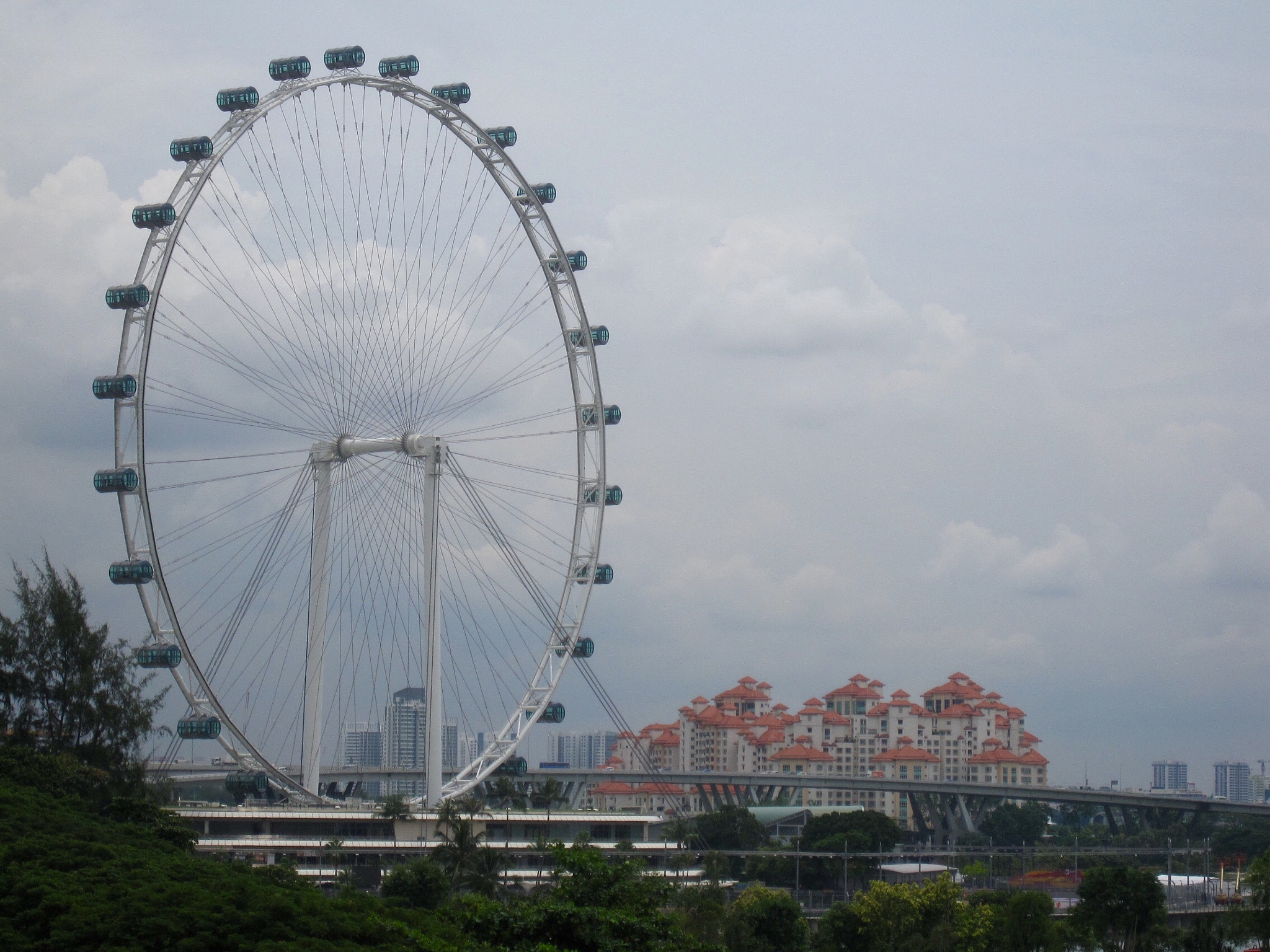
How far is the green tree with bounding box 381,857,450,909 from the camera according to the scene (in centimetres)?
4544

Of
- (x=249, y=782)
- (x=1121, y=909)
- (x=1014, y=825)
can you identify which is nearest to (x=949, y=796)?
(x=1014, y=825)

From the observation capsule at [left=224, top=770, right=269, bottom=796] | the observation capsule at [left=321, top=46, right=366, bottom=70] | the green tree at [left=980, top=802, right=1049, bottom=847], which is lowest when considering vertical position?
the green tree at [left=980, top=802, right=1049, bottom=847]

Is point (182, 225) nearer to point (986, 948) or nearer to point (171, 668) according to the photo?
point (171, 668)

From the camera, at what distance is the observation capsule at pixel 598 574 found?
59250 mm

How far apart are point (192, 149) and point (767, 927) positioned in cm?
3112

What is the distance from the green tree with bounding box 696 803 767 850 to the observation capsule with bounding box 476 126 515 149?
201 feet

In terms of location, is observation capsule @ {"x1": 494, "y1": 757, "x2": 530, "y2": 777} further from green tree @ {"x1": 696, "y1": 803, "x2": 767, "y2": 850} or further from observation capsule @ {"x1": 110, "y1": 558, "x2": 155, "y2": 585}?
green tree @ {"x1": 696, "y1": 803, "x2": 767, "y2": 850}

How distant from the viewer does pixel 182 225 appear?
42.8 m

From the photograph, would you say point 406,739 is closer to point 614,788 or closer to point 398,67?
point 614,788

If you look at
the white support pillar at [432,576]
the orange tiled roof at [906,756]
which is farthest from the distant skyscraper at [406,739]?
the orange tiled roof at [906,756]

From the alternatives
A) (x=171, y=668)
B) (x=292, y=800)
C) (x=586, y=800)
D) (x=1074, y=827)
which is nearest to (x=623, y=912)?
(x=171, y=668)

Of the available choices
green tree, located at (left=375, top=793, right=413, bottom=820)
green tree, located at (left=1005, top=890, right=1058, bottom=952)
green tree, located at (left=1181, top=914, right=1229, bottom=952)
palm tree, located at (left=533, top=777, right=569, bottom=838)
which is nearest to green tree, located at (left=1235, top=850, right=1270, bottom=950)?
green tree, located at (left=1181, top=914, right=1229, bottom=952)

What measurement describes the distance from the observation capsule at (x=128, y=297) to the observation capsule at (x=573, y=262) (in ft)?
60.4

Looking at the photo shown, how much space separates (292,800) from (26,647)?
10.4 metres
